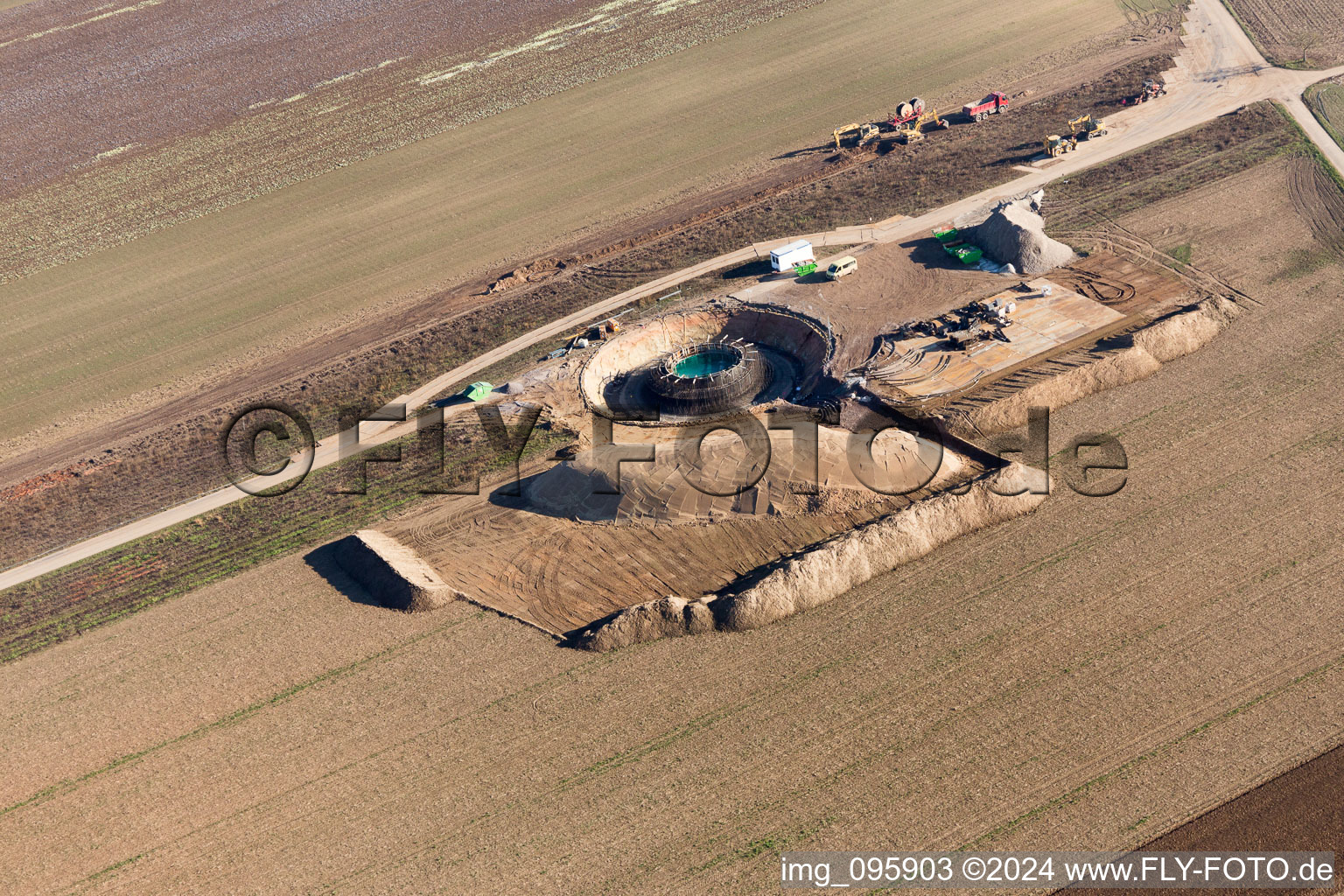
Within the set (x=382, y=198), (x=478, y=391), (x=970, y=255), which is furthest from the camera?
(x=382, y=198)

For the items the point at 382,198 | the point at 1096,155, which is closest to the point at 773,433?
the point at 1096,155

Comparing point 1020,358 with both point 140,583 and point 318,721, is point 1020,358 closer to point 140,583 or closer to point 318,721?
point 318,721

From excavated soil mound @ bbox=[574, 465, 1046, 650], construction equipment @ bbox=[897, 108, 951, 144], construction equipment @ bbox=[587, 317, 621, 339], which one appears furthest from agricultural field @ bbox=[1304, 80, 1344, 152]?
construction equipment @ bbox=[587, 317, 621, 339]

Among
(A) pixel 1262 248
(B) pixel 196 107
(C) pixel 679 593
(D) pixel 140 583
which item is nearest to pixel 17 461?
(D) pixel 140 583

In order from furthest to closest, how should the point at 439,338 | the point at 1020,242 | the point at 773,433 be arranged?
the point at 439,338, the point at 1020,242, the point at 773,433

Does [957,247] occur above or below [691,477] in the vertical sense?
above

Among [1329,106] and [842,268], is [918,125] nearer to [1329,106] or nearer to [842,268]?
[842,268]

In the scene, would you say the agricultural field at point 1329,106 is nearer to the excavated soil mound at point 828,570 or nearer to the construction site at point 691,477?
the construction site at point 691,477
